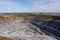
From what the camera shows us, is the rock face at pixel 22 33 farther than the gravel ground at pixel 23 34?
Yes

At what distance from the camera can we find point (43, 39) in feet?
83.0

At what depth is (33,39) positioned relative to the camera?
2497 cm

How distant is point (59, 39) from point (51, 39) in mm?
1375

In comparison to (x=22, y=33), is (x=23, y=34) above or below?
above

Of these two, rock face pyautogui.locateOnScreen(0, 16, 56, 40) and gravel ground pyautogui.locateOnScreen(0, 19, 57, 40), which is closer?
gravel ground pyautogui.locateOnScreen(0, 19, 57, 40)

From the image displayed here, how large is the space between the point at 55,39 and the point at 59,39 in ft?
2.72

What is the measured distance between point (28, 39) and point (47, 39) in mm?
3067

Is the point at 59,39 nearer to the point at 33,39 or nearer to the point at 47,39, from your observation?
the point at 47,39

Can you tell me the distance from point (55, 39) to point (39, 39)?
2.57 metres

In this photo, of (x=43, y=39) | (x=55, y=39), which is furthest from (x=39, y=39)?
(x=55, y=39)

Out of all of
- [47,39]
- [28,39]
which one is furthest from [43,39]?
[28,39]

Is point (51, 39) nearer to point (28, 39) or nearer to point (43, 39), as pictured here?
point (43, 39)

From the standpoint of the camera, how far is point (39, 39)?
2522 centimetres

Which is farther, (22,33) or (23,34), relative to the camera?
(22,33)
